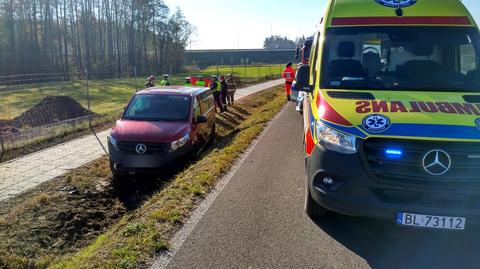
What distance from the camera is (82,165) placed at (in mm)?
9023

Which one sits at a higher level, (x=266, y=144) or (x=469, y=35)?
(x=469, y=35)

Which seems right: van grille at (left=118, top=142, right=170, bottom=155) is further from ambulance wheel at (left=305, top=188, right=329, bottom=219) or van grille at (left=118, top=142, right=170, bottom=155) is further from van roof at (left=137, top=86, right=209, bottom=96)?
ambulance wheel at (left=305, top=188, right=329, bottom=219)

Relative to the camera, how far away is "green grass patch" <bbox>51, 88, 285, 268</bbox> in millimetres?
4082

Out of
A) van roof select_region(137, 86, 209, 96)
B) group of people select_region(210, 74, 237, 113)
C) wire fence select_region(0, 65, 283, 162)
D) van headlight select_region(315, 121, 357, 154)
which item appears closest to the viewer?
van headlight select_region(315, 121, 357, 154)

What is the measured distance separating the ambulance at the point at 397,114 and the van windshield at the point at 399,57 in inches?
0.5

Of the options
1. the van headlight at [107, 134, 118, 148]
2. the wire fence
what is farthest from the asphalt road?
the wire fence

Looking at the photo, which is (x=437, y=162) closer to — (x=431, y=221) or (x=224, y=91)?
(x=431, y=221)

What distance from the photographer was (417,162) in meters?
3.89

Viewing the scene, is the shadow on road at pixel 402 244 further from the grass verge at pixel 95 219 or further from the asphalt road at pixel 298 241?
the grass verge at pixel 95 219

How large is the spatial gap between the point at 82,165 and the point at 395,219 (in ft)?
22.8

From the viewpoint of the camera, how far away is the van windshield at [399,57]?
16.3 feet

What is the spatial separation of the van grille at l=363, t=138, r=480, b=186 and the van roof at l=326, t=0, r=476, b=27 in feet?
6.58

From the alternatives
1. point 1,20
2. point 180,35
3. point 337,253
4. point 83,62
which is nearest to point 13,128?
point 337,253

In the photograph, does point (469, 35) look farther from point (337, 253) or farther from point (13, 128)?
point (13, 128)
